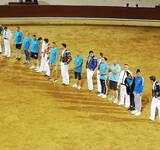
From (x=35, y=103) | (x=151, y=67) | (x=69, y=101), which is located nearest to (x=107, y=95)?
(x=69, y=101)

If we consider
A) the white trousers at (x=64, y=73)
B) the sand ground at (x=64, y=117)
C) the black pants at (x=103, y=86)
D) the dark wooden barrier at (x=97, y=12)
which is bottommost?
the sand ground at (x=64, y=117)

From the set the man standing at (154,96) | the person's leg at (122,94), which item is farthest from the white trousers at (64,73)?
the man standing at (154,96)

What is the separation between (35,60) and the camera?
71.4 ft

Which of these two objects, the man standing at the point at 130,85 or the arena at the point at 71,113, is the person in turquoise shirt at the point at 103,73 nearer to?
the arena at the point at 71,113

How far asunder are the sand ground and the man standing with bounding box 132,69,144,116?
0.31m

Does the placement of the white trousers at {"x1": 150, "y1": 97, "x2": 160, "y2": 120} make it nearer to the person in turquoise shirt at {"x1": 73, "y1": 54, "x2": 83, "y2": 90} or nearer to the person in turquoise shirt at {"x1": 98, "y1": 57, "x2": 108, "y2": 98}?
the person in turquoise shirt at {"x1": 98, "y1": 57, "x2": 108, "y2": 98}

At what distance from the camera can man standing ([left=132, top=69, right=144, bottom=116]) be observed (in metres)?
16.4

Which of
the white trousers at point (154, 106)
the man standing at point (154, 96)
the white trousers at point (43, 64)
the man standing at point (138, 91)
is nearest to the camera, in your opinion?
the man standing at point (154, 96)

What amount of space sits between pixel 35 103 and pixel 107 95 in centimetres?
301

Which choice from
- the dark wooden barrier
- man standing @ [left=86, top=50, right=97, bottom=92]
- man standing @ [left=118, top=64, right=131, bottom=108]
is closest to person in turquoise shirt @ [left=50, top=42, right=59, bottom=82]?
man standing @ [left=86, top=50, right=97, bottom=92]

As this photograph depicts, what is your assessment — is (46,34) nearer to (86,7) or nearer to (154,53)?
(86,7)

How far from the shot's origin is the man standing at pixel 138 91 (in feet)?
53.9

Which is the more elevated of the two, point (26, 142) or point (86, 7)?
point (86, 7)

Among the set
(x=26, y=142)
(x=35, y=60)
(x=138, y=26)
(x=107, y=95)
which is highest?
(x=138, y=26)
